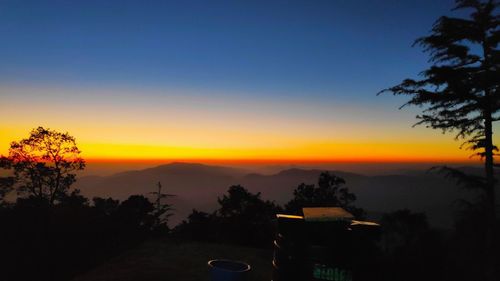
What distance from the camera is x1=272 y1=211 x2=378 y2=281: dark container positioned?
9.27ft

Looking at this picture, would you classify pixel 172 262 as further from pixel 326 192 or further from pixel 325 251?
pixel 326 192

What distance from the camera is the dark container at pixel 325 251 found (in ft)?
9.27

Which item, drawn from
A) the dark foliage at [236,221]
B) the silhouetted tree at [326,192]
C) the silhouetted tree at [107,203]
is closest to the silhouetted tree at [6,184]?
the silhouetted tree at [107,203]

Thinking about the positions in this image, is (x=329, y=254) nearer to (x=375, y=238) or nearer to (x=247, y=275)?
(x=375, y=238)

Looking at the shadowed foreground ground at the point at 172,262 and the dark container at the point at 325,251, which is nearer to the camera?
the dark container at the point at 325,251

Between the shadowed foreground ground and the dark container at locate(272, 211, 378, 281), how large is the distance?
120 inches

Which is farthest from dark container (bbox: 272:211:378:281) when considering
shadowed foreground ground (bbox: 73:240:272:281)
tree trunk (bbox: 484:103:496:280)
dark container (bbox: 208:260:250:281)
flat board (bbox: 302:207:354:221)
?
tree trunk (bbox: 484:103:496:280)

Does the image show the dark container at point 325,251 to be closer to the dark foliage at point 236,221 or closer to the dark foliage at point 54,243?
the dark foliage at point 54,243

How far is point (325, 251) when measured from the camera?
2879mm

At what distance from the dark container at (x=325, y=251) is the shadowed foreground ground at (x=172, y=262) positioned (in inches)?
120

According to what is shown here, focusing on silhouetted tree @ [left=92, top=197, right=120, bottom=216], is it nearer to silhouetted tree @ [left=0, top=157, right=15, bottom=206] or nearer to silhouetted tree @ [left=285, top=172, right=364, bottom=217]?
silhouetted tree @ [left=0, top=157, right=15, bottom=206]

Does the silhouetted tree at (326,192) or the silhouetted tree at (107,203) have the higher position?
the silhouetted tree at (326,192)

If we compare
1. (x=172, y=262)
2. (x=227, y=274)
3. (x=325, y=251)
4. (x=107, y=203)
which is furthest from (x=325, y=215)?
(x=107, y=203)

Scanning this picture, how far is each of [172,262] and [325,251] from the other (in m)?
4.27
